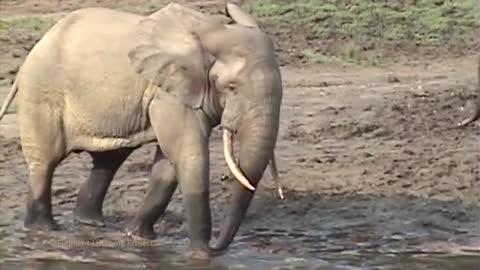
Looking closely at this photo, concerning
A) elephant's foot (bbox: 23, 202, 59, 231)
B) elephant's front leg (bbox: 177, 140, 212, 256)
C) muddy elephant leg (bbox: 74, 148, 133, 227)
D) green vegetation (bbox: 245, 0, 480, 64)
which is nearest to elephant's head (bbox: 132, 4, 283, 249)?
elephant's front leg (bbox: 177, 140, 212, 256)

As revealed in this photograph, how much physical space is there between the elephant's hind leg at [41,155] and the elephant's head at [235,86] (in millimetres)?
919

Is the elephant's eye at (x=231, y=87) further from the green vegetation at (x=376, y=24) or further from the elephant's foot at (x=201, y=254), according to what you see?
the green vegetation at (x=376, y=24)

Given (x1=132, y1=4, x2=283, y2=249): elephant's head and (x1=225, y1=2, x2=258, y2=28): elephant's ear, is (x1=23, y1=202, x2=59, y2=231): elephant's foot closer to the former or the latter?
(x1=132, y1=4, x2=283, y2=249): elephant's head

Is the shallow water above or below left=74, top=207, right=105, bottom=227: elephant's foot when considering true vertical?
above

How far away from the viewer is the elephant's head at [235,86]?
952 centimetres

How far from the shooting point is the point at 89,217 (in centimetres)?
1104

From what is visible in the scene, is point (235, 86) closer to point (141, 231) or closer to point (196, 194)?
point (196, 194)

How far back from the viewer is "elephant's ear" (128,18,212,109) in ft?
32.5

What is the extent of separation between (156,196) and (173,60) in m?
0.91

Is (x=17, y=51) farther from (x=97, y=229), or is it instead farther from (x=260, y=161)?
(x=260, y=161)

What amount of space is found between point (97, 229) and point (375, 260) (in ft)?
6.63

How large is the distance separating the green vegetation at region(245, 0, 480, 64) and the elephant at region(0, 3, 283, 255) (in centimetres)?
777

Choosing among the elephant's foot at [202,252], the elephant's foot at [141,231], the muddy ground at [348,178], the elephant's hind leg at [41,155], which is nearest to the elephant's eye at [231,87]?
the elephant's foot at [202,252]

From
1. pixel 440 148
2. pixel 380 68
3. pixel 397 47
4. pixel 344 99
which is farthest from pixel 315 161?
pixel 397 47
